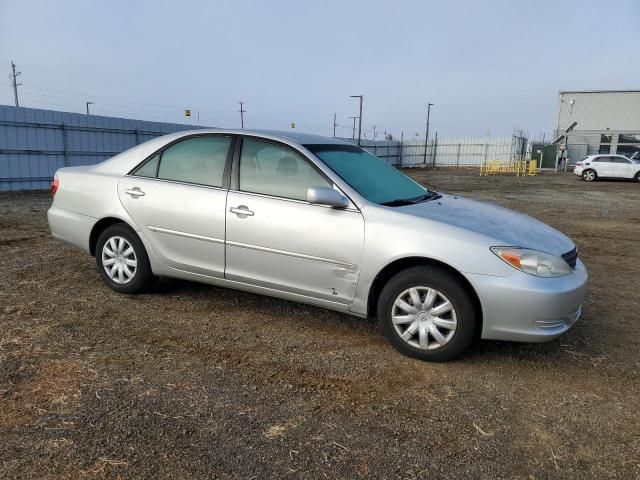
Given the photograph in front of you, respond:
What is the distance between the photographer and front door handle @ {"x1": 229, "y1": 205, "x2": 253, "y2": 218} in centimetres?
392

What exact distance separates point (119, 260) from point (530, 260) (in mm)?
3471

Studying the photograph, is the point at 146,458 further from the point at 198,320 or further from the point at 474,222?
the point at 474,222

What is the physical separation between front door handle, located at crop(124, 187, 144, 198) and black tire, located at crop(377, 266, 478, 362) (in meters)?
2.33

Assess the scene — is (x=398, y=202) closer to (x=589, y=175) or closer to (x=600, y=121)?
(x=589, y=175)

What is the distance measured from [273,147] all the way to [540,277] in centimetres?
221

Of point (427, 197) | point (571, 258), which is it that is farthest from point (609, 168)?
point (571, 258)

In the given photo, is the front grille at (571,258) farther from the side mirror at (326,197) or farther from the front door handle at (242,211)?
the front door handle at (242,211)

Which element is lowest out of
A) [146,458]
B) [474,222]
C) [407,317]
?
[146,458]

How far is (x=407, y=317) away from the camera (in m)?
3.44

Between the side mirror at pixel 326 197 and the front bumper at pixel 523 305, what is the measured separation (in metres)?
1.02

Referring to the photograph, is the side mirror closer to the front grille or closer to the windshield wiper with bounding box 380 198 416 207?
the windshield wiper with bounding box 380 198 416 207

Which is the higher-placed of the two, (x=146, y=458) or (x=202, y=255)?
(x=202, y=255)

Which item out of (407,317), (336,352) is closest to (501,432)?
(407,317)

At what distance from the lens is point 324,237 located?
11.9ft
